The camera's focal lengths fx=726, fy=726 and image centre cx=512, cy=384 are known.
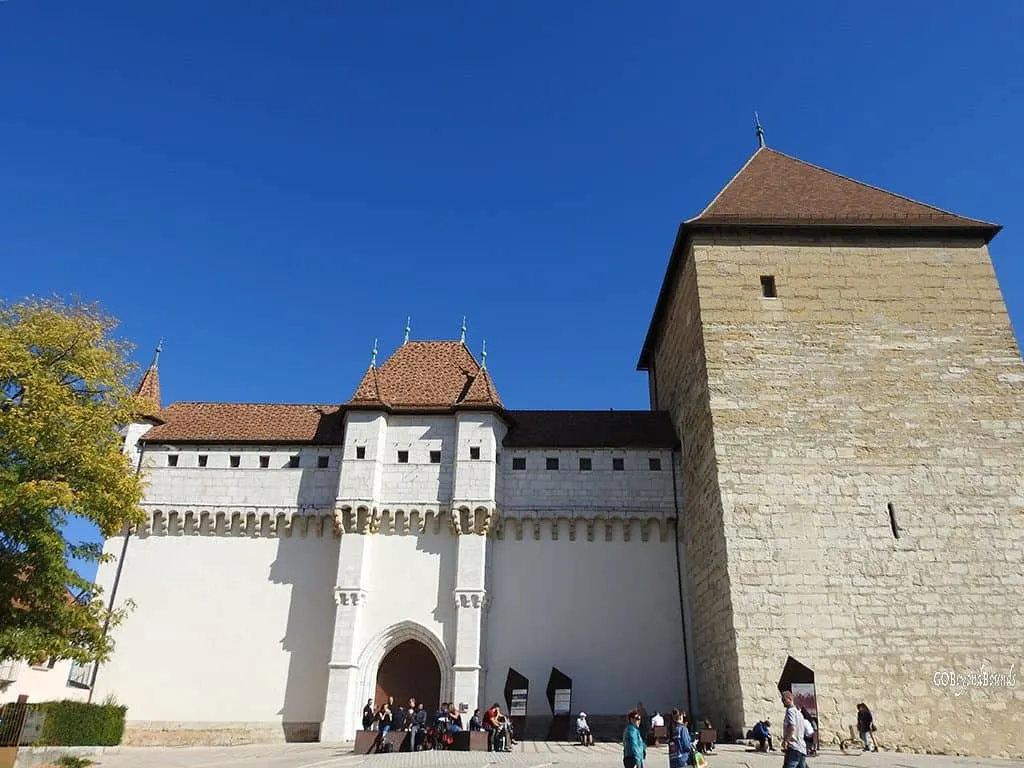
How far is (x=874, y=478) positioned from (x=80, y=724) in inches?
703

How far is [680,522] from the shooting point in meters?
19.8

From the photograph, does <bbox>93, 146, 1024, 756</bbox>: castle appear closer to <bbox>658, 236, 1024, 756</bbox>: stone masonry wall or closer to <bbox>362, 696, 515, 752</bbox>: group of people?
<bbox>658, 236, 1024, 756</bbox>: stone masonry wall

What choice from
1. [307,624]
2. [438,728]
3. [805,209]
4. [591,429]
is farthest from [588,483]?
[805,209]

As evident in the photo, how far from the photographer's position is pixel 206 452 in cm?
2123

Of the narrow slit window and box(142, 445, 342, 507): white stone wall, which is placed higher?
box(142, 445, 342, 507): white stone wall

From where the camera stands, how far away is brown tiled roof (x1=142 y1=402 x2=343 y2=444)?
21.3 meters

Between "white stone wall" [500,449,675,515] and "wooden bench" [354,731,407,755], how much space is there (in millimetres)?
6737

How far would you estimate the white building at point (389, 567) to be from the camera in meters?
18.5

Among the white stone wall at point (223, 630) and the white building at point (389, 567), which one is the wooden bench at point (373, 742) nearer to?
the white building at point (389, 567)

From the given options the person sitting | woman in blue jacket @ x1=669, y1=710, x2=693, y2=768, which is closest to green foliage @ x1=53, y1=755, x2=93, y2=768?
the person sitting

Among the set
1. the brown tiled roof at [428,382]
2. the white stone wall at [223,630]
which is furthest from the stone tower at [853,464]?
the white stone wall at [223,630]

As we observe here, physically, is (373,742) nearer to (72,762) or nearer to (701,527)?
(72,762)

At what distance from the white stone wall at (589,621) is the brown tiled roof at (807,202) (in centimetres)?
934

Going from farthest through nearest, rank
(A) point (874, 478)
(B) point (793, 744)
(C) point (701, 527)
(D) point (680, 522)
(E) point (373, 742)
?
(D) point (680, 522)
(C) point (701, 527)
(A) point (874, 478)
(E) point (373, 742)
(B) point (793, 744)
